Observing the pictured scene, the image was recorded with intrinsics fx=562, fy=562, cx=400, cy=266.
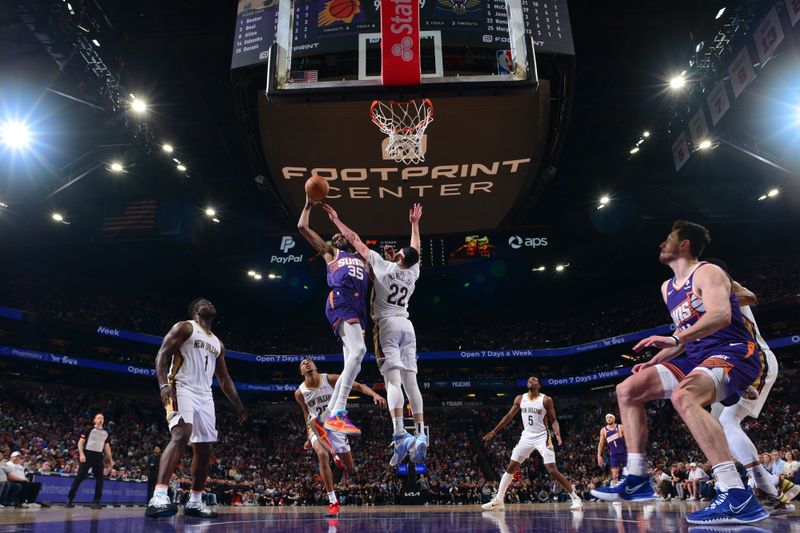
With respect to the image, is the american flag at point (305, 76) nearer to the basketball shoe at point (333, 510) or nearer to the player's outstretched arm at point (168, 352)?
the player's outstretched arm at point (168, 352)

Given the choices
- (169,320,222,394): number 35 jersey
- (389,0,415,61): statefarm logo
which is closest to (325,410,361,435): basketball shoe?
(169,320,222,394): number 35 jersey

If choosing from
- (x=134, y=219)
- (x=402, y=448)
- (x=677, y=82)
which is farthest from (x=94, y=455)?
(x=677, y=82)

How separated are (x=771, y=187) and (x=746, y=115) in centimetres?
694

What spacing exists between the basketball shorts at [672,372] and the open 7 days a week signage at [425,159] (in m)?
8.46

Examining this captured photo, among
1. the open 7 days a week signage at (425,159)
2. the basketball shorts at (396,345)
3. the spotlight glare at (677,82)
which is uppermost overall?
the spotlight glare at (677,82)

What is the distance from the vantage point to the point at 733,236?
2906 centimetres

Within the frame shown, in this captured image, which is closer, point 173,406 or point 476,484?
point 173,406

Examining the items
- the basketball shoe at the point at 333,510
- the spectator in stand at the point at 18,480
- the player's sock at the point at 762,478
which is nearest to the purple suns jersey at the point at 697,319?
the player's sock at the point at 762,478

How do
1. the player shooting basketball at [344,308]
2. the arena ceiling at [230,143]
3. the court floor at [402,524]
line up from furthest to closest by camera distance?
the arena ceiling at [230,143]
the player shooting basketball at [344,308]
the court floor at [402,524]

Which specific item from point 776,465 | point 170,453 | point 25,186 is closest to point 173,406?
point 170,453

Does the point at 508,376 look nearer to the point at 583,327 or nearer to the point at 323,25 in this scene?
the point at 583,327

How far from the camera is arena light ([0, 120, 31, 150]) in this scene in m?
16.1

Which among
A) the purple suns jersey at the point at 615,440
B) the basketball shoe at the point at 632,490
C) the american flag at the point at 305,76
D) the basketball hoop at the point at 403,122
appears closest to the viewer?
the basketball shoe at the point at 632,490

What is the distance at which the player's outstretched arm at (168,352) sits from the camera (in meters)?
5.66
